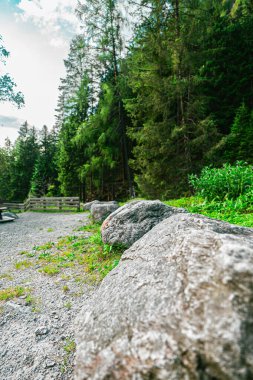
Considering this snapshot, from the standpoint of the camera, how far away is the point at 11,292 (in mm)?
3330

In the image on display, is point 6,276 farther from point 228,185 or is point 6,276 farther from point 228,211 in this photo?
point 228,185

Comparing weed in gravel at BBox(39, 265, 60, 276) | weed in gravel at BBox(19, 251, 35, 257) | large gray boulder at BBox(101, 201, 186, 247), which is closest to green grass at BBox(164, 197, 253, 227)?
large gray boulder at BBox(101, 201, 186, 247)

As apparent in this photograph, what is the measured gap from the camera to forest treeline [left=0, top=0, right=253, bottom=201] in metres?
9.82

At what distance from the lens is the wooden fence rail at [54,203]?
1481 cm

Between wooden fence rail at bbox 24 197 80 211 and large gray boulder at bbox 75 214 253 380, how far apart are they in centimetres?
1369

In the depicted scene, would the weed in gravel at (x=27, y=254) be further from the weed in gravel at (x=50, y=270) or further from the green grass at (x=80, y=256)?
the weed in gravel at (x=50, y=270)

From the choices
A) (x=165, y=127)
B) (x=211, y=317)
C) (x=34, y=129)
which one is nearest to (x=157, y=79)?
(x=165, y=127)

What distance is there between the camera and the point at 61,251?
17.1 feet

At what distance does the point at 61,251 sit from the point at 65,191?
20.6 metres

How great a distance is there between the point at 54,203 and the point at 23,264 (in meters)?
11.7

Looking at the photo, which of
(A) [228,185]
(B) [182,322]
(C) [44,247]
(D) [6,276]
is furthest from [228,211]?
(D) [6,276]

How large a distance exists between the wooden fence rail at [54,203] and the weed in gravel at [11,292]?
36.7 ft

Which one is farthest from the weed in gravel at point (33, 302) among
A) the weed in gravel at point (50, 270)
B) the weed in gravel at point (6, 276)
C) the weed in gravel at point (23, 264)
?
the weed in gravel at point (23, 264)

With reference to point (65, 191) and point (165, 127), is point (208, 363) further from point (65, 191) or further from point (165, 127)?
point (65, 191)
